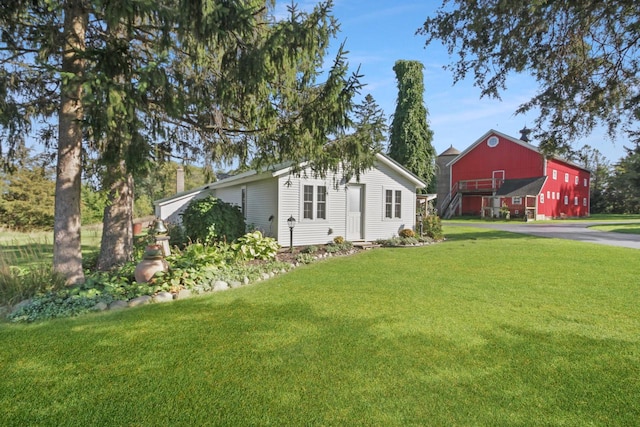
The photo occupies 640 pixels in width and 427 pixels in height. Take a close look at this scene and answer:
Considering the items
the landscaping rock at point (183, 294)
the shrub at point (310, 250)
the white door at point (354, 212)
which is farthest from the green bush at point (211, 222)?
the white door at point (354, 212)

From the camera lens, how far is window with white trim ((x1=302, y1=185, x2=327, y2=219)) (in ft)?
34.8

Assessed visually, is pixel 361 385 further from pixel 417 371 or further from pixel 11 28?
pixel 11 28

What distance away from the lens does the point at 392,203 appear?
1255cm

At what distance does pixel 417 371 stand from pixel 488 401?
2.02 ft

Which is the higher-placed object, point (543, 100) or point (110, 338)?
point (543, 100)

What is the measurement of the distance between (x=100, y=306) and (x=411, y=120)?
1843cm

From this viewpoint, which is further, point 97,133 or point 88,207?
point 88,207

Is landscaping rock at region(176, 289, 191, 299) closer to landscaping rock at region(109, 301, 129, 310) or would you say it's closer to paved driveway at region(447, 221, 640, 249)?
landscaping rock at region(109, 301, 129, 310)

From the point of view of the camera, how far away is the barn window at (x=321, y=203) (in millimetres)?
10845

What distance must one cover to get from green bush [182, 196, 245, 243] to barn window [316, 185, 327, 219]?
274cm

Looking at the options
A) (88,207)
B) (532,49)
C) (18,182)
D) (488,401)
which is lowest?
(488,401)

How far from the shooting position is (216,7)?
3.84m

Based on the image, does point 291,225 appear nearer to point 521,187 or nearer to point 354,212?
point 354,212

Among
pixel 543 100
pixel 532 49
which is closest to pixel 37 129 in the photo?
pixel 532 49
